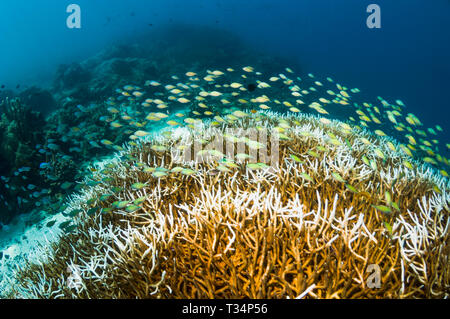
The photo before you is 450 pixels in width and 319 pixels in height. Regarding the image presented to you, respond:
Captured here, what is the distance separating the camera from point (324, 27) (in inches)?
4220

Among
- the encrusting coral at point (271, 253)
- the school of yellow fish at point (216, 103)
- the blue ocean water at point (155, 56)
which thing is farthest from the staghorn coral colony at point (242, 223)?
the school of yellow fish at point (216, 103)

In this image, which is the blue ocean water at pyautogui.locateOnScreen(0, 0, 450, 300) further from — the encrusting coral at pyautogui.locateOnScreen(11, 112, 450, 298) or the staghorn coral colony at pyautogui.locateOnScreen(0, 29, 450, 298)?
the encrusting coral at pyautogui.locateOnScreen(11, 112, 450, 298)

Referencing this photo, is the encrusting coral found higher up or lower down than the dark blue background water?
lower down

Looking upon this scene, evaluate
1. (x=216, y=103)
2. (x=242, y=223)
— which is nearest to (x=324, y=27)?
(x=216, y=103)

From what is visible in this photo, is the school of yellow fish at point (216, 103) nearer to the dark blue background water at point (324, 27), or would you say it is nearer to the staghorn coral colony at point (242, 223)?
the staghorn coral colony at point (242, 223)

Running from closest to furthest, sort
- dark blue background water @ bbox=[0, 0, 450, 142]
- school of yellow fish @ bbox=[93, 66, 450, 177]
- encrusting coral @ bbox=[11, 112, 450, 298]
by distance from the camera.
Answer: encrusting coral @ bbox=[11, 112, 450, 298] → school of yellow fish @ bbox=[93, 66, 450, 177] → dark blue background water @ bbox=[0, 0, 450, 142]

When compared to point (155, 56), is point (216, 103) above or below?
below

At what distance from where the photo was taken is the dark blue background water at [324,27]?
245 feet

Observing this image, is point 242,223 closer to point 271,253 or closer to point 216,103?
point 271,253

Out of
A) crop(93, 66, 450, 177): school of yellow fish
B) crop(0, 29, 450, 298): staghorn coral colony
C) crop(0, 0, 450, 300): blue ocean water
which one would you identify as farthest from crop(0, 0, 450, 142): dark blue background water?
crop(0, 29, 450, 298): staghorn coral colony

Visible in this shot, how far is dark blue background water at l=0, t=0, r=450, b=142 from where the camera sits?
7481 centimetres

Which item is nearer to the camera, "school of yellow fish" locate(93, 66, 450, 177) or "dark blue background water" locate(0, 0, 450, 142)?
"school of yellow fish" locate(93, 66, 450, 177)
